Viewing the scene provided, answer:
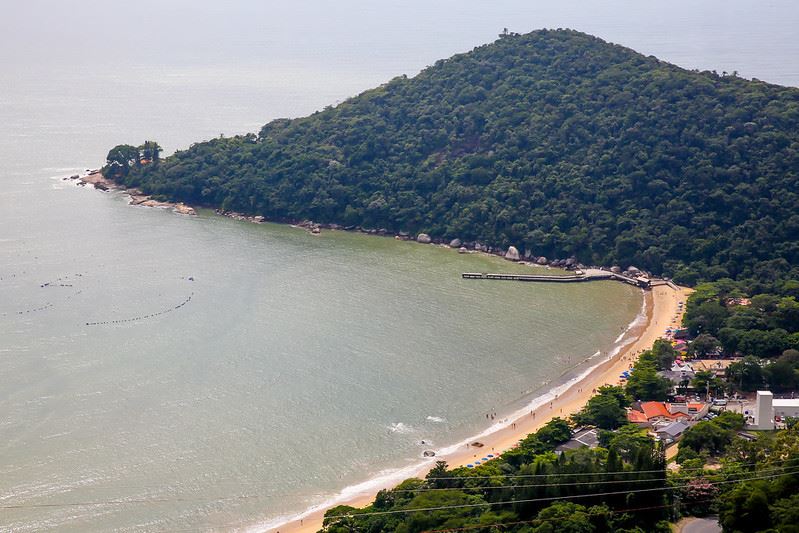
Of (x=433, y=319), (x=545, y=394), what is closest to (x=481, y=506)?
(x=545, y=394)

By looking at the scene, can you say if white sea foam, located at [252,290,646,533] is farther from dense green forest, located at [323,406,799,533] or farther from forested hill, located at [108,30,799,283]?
forested hill, located at [108,30,799,283]

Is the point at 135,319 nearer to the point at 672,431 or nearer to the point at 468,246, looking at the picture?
the point at 468,246

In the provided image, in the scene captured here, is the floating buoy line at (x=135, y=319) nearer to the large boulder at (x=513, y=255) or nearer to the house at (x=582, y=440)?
the large boulder at (x=513, y=255)

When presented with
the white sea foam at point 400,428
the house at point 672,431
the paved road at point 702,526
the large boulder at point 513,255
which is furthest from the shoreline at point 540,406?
the paved road at point 702,526

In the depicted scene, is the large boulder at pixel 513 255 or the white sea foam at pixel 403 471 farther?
the large boulder at pixel 513 255

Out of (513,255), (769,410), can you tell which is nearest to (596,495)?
Answer: (769,410)
